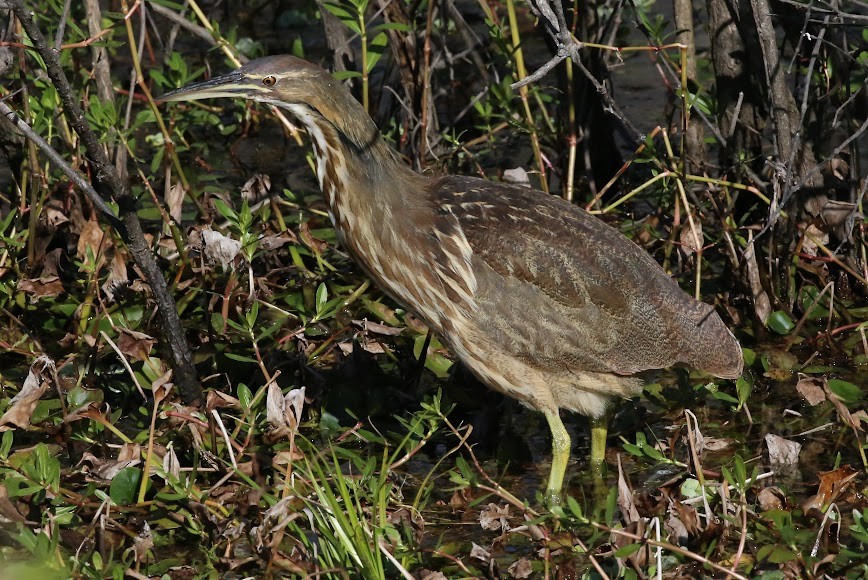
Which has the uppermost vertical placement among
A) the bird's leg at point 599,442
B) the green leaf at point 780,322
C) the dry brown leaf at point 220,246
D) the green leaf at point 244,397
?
the dry brown leaf at point 220,246

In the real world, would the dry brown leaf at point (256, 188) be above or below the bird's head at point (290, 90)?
below

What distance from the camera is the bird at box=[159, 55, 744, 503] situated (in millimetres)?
3527

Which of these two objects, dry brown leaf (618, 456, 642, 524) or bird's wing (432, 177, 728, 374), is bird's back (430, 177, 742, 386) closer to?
bird's wing (432, 177, 728, 374)

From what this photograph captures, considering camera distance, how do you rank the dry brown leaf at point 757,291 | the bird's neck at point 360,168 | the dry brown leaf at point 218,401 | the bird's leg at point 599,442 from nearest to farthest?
the dry brown leaf at point 218,401 → the bird's neck at point 360,168 → the bird's leg at point 599,442 → the dry brown leaf at point 757,291

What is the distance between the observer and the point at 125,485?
330 centimetres

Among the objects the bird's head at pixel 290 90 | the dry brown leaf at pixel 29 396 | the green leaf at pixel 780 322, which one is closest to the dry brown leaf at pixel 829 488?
the green leaf at pixel 780 322

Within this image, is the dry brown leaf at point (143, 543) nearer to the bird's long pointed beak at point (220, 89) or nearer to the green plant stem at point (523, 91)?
the bird's long pointed beak at point (220, 89)

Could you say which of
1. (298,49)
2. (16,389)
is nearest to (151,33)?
(298,49)

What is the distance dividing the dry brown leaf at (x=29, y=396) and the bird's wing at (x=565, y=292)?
1193 mm

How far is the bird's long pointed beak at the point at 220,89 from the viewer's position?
3.46 metres

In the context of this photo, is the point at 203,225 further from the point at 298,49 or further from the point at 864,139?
the point at 864,139

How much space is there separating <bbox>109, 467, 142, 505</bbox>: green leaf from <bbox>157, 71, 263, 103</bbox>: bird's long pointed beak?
1.01 metres

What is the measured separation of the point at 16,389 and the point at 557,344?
1.75 meters

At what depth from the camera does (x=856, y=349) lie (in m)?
4.07
